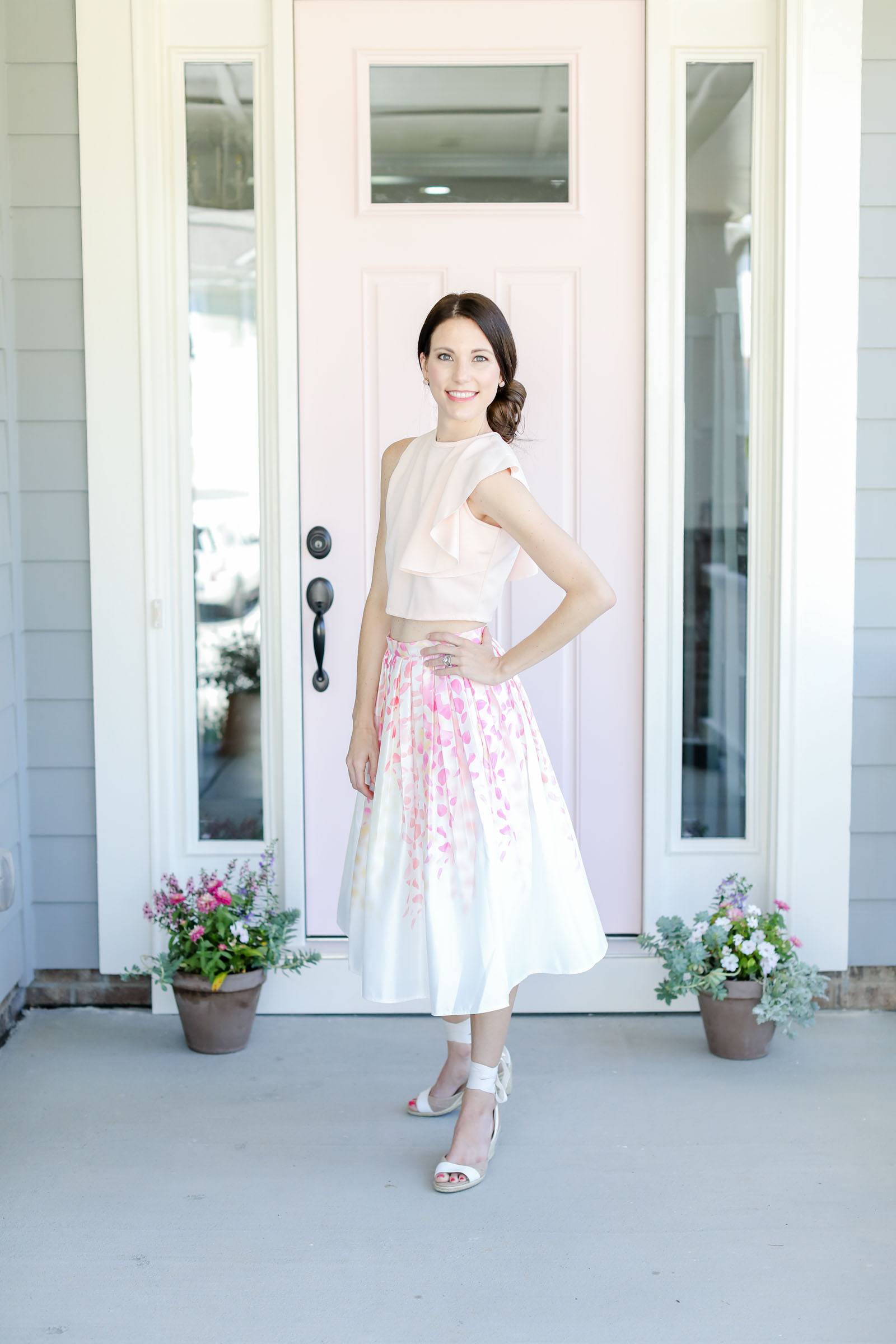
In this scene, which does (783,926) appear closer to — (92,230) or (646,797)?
(646,797)

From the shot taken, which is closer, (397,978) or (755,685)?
(397,978)

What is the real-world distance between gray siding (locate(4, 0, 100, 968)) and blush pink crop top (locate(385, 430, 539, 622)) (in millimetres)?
1065

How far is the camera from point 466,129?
9.61ft

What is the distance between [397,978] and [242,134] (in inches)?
78.5

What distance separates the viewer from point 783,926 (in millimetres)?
2893

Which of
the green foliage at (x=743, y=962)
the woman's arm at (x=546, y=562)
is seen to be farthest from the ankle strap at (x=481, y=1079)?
the woman's arm at (x=546, y=562)

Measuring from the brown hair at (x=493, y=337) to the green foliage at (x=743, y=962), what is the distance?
1.26m

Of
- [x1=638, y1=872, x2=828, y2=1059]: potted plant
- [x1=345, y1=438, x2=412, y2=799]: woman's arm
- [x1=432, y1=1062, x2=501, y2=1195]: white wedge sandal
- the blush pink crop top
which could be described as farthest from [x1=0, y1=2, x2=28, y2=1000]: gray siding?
[x1=638, y1=872, x2=828, y2=1059]: potted plant

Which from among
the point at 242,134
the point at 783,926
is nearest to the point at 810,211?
the point at 242,134

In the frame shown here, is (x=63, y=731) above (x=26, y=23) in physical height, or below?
below

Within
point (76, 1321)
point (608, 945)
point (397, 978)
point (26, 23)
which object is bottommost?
point (76, 1321)

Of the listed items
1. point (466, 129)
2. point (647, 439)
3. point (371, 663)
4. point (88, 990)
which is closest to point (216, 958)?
point (88, 990)

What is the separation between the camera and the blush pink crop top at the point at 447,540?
86.2 inches

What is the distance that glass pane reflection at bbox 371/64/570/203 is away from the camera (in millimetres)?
2920
